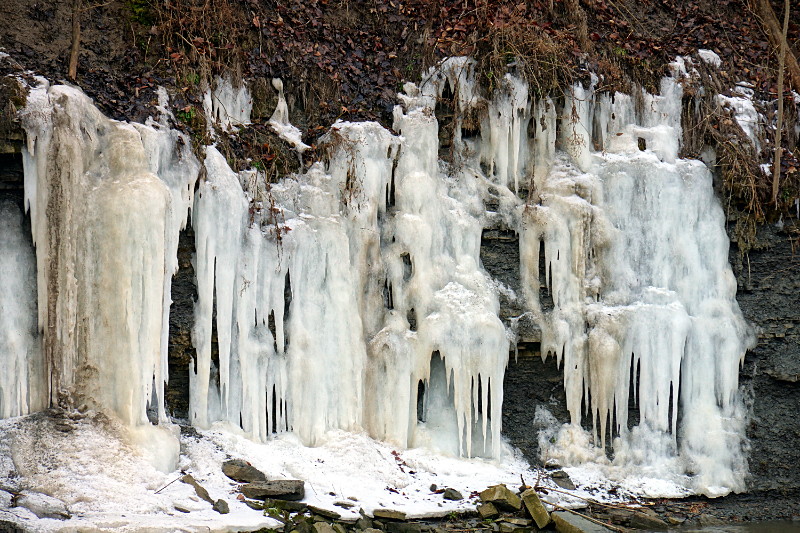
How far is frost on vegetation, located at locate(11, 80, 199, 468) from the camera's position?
8.32 meters

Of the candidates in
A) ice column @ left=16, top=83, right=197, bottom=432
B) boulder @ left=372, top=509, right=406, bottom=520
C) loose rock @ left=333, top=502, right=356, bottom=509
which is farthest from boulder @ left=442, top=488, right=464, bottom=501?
ice column @ left=16, top=83, right=197, bottom=432

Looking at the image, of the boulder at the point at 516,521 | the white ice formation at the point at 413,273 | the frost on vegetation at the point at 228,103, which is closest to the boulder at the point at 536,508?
the boulder at the point at 516,521

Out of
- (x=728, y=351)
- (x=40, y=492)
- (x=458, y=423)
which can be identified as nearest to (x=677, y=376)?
(x=728, y=351)

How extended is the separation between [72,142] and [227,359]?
2.73 metres

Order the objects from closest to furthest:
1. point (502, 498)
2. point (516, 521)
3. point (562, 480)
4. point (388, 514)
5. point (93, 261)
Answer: point (388, 514), point (93, 261), point (516, 521), point (502, 498), point (562, 480)

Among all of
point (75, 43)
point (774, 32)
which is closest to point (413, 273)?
point (75, 43)

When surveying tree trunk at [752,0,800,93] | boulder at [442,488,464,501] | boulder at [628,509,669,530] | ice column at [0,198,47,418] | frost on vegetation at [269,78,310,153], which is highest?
tree trunk at [752,0,800,93]

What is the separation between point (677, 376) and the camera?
1062 centimetres

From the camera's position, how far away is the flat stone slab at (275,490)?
8.04 metres

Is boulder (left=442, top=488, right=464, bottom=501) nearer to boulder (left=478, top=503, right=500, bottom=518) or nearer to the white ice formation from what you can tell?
boulder (left=478, top=503, right=500, bottom=518)

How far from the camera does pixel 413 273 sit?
410 inches

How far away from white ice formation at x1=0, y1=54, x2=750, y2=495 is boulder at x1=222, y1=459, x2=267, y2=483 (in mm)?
853

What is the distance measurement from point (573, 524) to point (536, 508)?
385 mm

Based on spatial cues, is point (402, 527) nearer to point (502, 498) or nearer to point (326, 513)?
point (326, 513)
